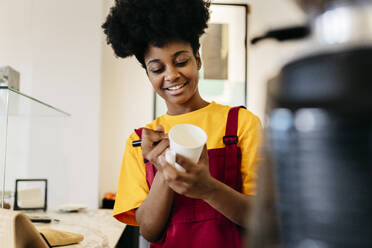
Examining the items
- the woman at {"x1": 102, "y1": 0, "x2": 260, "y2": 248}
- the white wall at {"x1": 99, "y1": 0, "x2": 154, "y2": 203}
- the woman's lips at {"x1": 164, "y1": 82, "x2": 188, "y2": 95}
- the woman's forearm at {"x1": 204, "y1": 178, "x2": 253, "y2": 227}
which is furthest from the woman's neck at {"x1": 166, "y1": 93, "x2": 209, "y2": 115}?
the white wall at {"x1": 99, "y1": 0, "x2": 154, "y2": 203}

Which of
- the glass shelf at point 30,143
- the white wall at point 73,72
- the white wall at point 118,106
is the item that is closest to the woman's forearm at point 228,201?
the glass shelf at point 30,143

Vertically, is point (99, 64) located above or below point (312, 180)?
above

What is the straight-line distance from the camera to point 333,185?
223mm

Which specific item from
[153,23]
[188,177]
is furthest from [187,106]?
[188,177]

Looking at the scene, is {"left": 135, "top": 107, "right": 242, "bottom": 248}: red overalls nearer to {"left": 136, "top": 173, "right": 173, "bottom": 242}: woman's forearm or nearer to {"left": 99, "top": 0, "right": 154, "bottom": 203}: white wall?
{"left": 136, "top": 173, "right": 173, "bottom": 242}: woman's forearm

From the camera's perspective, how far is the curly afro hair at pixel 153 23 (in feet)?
3.44

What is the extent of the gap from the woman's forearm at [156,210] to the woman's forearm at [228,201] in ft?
0.56

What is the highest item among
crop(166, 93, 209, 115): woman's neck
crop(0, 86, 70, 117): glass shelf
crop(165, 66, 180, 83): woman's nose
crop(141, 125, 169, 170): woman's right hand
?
crop(165, 66, 180, 83): woman's nose

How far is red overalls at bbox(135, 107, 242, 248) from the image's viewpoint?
97 cm

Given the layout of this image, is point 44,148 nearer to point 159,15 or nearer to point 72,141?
point 72,141

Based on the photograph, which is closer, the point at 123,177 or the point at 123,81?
the point at 123,177

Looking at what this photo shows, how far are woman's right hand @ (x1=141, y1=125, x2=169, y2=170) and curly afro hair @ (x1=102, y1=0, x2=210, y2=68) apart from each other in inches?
12.9

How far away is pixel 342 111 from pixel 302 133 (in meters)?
0.03

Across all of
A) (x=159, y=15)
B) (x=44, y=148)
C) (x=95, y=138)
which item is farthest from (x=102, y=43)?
(x=159, y=15)
